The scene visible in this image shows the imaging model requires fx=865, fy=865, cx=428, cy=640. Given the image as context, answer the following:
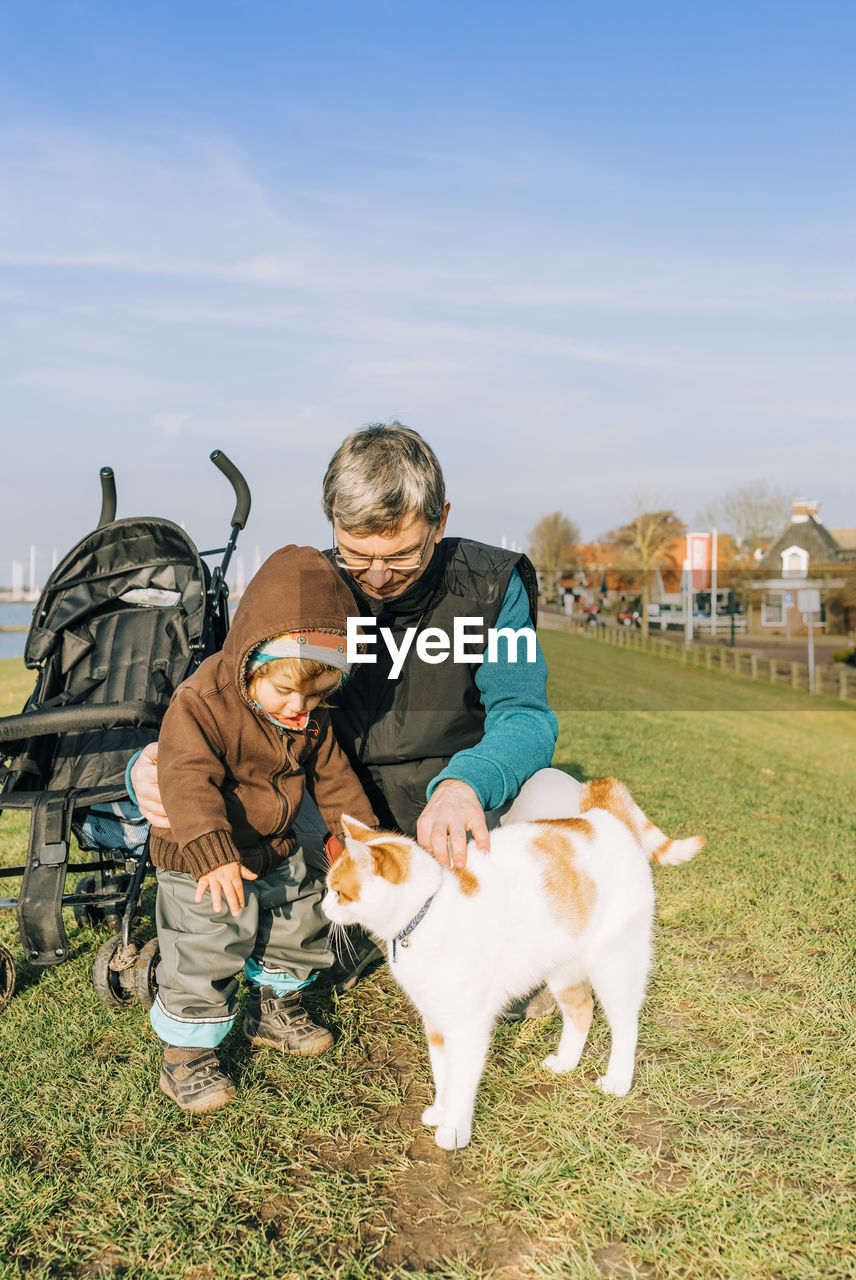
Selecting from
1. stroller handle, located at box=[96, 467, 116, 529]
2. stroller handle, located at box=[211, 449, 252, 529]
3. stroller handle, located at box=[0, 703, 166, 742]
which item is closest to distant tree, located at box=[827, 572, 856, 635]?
stroller handle, located at box=[211, 449, 252, 529]

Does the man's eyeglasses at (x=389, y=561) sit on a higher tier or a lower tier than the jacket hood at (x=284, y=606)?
higher

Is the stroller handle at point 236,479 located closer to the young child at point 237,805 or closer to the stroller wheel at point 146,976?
the young child at point 237,805

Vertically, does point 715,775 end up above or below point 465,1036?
below

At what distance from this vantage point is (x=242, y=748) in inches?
103

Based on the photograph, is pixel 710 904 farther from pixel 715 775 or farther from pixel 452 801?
pixel 715 775

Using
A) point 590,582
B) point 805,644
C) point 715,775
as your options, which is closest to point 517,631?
point 715,775

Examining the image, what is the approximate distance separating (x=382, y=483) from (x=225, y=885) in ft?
4.15

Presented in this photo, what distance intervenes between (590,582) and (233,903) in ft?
242

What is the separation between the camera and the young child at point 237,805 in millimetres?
2434

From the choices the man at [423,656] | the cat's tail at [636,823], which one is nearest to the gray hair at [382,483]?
the man at [423,656]

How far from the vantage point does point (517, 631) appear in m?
3.12

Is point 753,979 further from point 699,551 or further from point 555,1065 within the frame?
point 699,551

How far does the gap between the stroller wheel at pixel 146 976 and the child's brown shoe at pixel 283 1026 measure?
0.35 m

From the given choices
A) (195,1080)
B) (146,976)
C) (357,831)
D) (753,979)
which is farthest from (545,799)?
(146,976)
